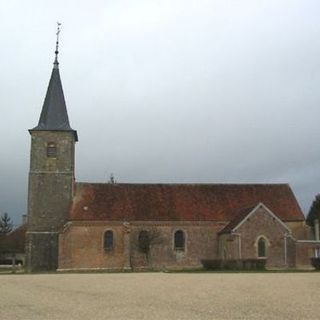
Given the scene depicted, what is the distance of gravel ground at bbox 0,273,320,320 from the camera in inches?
670

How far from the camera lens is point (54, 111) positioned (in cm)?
5462

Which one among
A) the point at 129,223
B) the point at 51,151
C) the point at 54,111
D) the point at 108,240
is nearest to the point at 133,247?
the point at 129,223

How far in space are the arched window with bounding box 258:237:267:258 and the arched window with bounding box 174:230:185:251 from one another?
7.27 meters

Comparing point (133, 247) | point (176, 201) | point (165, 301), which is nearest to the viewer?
point (165, 301)

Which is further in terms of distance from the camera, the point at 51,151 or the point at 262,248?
the point at 51,151

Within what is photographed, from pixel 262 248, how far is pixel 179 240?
787 centimetres

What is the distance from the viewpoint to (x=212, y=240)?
53469 mm

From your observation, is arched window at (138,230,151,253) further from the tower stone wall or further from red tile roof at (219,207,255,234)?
the tower stone wall

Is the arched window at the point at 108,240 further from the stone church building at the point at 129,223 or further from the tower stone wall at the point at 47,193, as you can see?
the tower stone wall at the point at 47,193

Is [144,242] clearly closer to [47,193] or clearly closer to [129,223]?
[129,223]

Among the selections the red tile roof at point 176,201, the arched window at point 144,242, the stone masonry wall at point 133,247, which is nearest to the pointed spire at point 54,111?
the red tile roof at point 176,201

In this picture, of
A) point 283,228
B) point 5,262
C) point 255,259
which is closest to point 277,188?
point 283,228

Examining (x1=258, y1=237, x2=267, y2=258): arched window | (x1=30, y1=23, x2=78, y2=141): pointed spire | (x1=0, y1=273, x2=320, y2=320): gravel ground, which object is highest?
(x1=30, y1=23, x2=78, y2=141): pointed spire

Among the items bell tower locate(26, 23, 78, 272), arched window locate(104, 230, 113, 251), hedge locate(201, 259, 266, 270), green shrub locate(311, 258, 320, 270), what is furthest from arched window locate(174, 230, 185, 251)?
green shrub locate(311, 258, 320, 270)
